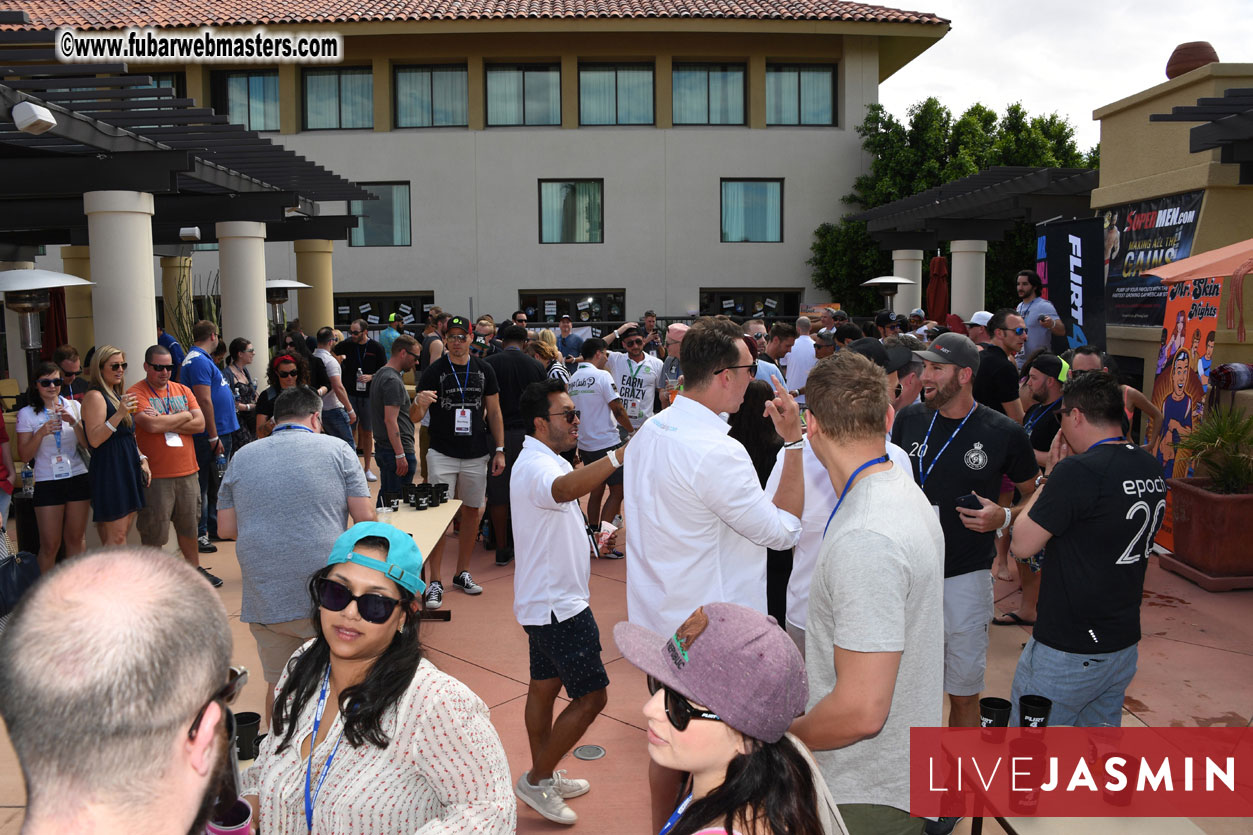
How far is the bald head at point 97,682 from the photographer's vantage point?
1338 mm

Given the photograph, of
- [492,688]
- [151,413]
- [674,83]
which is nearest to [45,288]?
[151,413]

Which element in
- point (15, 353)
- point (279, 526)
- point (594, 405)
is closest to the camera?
point (279, 526)

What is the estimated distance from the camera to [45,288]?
10.6 meters

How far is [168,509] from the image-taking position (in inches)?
321

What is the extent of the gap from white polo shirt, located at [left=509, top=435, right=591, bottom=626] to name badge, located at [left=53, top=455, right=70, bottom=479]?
4690 mm

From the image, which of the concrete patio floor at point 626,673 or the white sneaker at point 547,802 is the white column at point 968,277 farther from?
the white sneaker at point 547,802

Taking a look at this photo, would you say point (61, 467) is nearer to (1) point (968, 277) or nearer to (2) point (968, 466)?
(2) point (968, 466)

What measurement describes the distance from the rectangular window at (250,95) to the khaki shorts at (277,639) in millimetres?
25037

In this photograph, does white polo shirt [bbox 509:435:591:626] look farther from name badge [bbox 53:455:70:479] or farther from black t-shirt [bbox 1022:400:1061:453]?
name badge [bbox 53:455:70:479]

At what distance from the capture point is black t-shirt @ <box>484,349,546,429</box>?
9477 mm

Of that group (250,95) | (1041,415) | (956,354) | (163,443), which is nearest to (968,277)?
(1041,415)

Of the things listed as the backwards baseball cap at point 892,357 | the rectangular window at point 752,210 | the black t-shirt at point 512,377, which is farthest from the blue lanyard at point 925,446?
the rectangular window at point 752,210

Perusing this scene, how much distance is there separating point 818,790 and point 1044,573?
2636mm

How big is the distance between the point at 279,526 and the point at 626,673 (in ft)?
9.23
